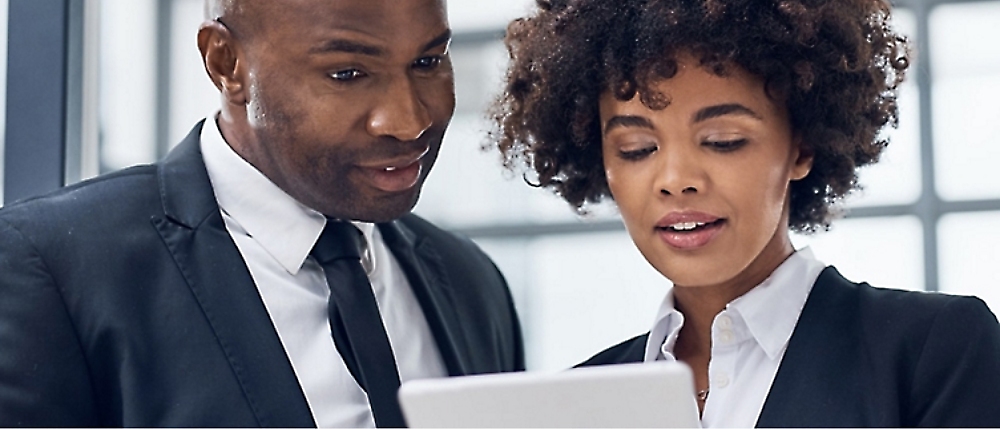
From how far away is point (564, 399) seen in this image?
1.24m

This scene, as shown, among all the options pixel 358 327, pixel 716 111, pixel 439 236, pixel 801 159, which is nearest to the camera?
pixel 716 111

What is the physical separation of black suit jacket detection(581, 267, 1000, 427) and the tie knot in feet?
2.36

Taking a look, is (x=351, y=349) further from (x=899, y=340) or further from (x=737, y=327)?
(x=899, y=340)

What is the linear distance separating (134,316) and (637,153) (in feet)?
2.50

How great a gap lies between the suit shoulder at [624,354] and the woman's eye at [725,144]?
1.17ft

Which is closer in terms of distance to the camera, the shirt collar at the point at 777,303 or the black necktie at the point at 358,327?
the shirt collar at the point at 777,303

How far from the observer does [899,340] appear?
175cm

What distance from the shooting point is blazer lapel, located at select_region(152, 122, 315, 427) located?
1968mm

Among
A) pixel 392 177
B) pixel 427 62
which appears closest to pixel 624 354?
pixel 392 177

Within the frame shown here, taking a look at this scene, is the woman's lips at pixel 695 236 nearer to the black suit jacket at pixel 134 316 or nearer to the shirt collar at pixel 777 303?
the shirt collar at pixel 777 303

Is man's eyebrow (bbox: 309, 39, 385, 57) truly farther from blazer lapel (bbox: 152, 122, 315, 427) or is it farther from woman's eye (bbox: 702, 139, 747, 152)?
woman's eye (bbox: 702, 139, 747, 152)

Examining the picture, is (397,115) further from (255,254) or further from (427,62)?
(255,254)

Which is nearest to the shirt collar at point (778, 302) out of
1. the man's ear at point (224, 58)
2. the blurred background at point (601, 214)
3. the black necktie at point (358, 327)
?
the black necktie at point (358, 327)

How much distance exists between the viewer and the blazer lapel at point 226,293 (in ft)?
6.46
